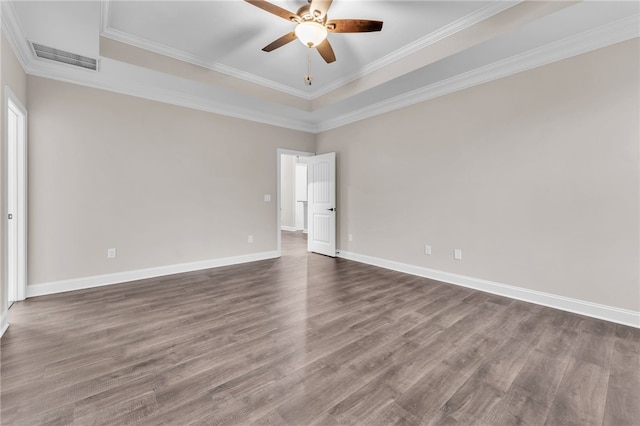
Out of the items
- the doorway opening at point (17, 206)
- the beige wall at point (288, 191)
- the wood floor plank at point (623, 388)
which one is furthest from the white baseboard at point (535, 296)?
the beige wall at point (288, 191)

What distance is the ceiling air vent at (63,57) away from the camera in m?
2.99

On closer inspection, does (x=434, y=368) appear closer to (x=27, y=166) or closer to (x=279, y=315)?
(x=279, y=315)

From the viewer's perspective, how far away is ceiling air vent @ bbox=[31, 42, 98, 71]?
299cm

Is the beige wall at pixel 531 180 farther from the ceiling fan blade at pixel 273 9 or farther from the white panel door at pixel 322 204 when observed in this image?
the ceiling fan blade at pixel 273 9

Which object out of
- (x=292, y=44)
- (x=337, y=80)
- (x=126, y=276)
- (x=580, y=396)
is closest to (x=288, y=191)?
(x=337, y=80)

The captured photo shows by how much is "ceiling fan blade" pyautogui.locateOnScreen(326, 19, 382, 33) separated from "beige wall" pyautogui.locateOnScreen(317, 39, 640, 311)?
1.95 m

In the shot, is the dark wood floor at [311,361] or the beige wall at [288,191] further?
the beige wall at [288,191]

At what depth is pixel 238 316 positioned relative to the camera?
2760mm

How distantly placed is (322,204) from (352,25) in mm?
3668

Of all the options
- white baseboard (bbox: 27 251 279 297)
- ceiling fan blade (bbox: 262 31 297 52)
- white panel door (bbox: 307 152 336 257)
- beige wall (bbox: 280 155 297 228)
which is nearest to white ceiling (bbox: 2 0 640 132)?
ceiling fan blade (bbox: 262 31 297 52)

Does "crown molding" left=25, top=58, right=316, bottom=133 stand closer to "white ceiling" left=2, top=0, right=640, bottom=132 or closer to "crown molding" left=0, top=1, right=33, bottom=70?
"white ceiling" left=2, top=0, right=640, bottom=132

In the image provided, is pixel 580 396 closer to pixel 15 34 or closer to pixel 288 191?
pixel 15 34

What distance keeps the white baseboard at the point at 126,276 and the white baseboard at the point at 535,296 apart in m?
2.86

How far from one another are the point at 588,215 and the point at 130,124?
18.9 ft
